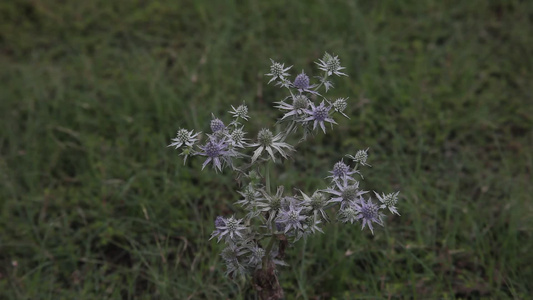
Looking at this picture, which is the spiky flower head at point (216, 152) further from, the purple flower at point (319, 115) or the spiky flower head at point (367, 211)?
the spiky flower head at point (367, 211)

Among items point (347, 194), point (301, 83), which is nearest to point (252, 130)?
point (301, 83)

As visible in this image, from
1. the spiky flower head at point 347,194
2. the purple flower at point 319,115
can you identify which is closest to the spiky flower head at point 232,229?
the spiky flower head at point 347,194

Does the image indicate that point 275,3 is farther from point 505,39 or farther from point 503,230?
point 503,230

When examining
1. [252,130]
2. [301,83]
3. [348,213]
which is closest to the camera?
[348,213]

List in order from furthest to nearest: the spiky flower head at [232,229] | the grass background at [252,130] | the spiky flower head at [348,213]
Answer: the grass background at [252,130] → the spiky flower head at [232,229] → the spiky flower head at [348,213]

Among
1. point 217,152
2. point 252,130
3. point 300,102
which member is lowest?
point 252,130

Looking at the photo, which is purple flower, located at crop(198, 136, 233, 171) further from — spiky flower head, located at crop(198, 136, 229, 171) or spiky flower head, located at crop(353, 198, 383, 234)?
spiky flower head, located at crop(353, 198, 383, 234)

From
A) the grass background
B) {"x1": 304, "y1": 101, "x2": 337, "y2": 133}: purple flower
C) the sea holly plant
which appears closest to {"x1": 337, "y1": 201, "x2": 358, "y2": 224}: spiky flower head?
the sea holly plant

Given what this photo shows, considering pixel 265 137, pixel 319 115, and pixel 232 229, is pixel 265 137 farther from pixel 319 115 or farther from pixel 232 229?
pixel 232 229

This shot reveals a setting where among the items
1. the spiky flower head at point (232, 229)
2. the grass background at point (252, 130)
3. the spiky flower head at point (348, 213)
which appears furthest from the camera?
the grass background at point (252, 130)
